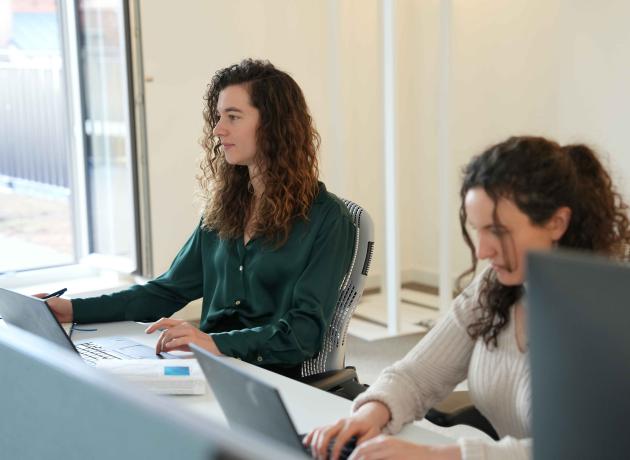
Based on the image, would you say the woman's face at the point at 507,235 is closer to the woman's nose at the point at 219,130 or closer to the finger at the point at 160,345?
the finger at the point at 160,345

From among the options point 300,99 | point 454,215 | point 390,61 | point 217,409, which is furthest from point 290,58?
point 217,409

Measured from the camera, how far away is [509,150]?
1.42m

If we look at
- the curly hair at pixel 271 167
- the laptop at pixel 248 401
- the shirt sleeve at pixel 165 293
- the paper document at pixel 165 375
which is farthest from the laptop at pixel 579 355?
the shirt sleeve at pixel 165 293

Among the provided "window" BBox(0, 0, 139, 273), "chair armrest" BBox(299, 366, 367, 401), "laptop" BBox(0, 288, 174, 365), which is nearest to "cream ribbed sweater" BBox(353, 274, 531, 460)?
"chair armrest" BBox(299, 366, 367, 401)

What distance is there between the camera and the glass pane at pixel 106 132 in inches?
170

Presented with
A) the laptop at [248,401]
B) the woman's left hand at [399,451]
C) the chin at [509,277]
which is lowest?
the woman's left hand at [399,451]

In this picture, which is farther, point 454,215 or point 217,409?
point 454,215

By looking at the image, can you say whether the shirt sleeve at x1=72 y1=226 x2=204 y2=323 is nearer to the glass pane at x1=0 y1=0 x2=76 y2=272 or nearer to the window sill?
the window sill

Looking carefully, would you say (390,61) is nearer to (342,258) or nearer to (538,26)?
(538,26)

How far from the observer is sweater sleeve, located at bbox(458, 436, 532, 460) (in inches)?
50.3

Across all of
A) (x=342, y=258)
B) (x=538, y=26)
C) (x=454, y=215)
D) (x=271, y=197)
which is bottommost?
(x=454, y=215)

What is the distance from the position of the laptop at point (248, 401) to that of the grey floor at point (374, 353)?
272 centimetres

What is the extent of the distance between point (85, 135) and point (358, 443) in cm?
349

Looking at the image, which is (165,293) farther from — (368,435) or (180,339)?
(368,435)
